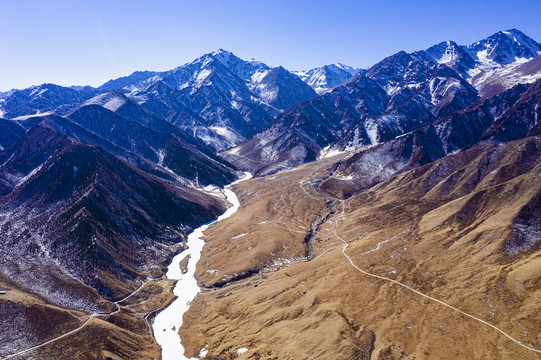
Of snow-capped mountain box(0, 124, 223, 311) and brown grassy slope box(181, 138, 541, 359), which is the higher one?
snow-capped mountain box(0, 124, 223, 311)

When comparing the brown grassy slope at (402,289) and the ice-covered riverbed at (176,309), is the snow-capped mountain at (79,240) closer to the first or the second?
the ice-covered riverbed at (176,309)

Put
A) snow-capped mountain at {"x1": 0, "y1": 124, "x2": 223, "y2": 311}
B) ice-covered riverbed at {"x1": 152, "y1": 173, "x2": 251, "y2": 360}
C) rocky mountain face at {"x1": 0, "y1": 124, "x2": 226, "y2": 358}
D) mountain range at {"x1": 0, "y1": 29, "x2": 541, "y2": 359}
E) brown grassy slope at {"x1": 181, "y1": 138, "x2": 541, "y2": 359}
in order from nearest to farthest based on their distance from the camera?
1. brown grassy slope at {"x1": 181, "y1": 138, "x2": 541, "y2": 359}
2. mountain range at {"x1": 0, "y1": 29, "x2": 541, "y2": 359}
3. rocky mountain face at {"x1": 0, "y1": 124, "x2": 226, "y2": 358}
4. ice-covered riverbed at {"x1": 152, "y1": 173, "x2": 251, "y2": 360}
5. snow-capped mountain at {"x1": 0, "y1": 124, "x2": 223, "y2": 311}

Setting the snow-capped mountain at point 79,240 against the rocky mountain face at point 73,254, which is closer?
the rocky mountain face at point 73,254

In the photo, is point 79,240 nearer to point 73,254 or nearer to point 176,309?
point 73,254

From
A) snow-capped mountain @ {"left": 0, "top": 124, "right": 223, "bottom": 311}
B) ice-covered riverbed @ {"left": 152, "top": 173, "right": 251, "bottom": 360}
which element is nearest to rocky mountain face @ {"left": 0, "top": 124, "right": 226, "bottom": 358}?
snow-capped mountain @ {"left": 0, "top": 124, "right": 223, "bottom": 311}

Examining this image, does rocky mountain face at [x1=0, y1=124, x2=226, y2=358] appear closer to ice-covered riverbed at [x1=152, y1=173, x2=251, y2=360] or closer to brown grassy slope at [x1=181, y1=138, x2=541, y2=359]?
ice-covered riverbed at [x1=152, y1=173, x2=251, y2=360]

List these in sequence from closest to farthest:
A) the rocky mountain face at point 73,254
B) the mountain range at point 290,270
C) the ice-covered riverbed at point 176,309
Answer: the mountain range at point 290,270
the rocky mountain face at point 73,254
the ice-covered riverbed at point 176,309

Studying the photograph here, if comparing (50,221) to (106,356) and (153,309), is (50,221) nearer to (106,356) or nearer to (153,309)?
(153,309)

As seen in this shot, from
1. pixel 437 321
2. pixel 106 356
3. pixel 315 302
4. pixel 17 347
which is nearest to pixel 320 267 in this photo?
pixel 315 302

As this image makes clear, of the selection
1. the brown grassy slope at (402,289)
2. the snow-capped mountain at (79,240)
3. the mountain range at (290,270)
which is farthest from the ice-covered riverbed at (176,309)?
the snow-capped mountain at (79,240)
